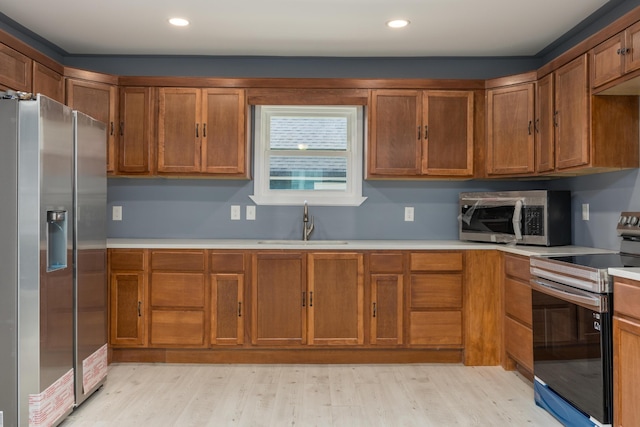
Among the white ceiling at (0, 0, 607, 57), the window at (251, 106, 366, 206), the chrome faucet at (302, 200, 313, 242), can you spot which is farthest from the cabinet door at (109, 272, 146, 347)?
the white ceiling at (0, 0, 607, 57)

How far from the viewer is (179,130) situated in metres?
3.71

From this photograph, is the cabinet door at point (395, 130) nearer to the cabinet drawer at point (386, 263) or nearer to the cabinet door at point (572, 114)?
the cabinet drawer at point (386, 263)

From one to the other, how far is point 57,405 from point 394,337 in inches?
86.5

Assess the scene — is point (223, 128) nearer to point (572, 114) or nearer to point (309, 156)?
point (309, 156)

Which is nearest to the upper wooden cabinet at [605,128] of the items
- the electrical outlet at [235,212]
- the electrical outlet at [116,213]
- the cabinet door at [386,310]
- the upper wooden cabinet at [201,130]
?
the cabinet door at [386,310]

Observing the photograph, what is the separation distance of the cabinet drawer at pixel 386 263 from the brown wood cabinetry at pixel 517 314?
2.50 ft

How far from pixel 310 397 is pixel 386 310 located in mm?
917

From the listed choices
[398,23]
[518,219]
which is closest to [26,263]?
[398,23]

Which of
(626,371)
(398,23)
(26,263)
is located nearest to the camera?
(626,371)

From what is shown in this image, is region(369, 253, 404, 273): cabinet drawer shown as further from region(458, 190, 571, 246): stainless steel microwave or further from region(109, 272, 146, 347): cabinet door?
region(109, 272, 146, 347): cabinet door

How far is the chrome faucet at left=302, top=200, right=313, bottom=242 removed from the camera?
12.9ft

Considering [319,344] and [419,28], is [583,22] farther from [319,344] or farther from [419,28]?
[319,344]

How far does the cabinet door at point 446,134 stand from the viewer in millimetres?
3738

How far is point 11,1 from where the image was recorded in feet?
9.74
